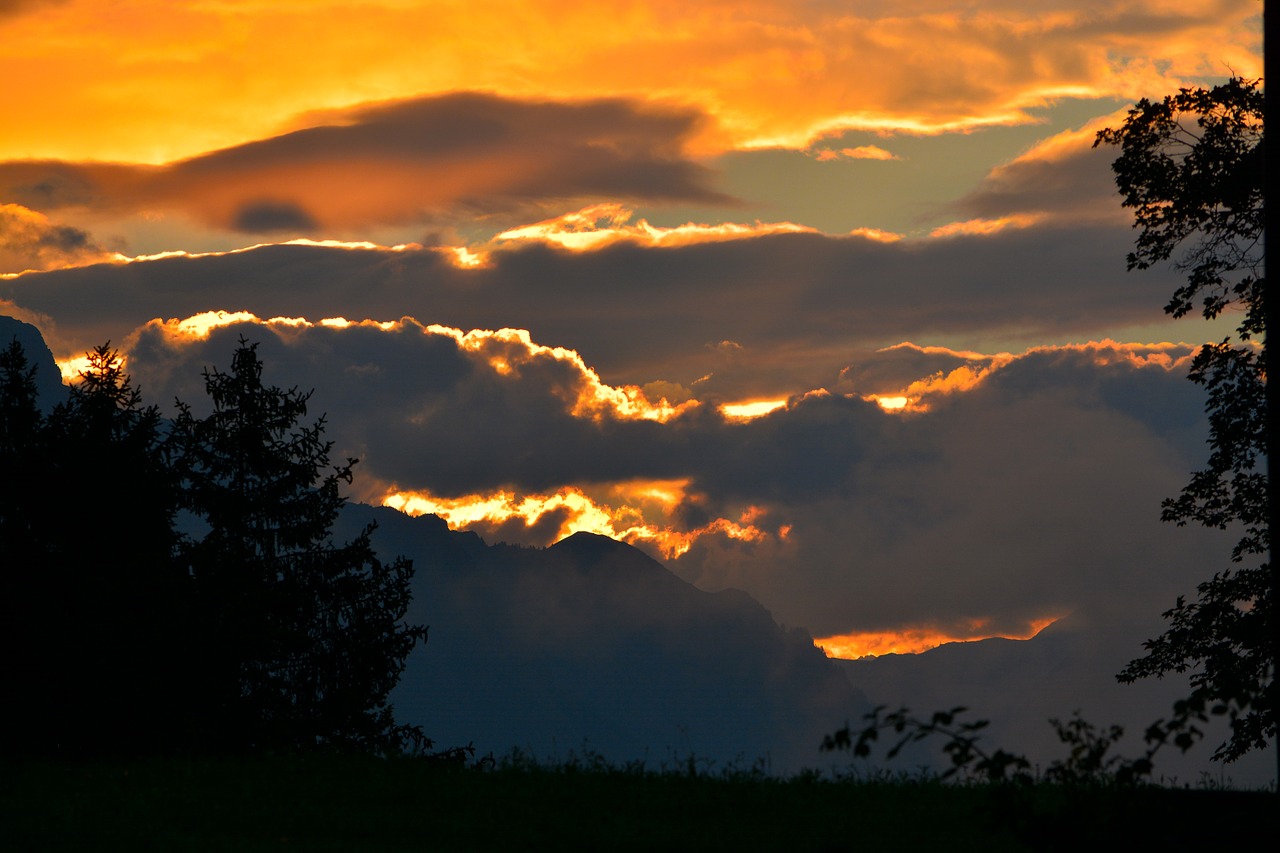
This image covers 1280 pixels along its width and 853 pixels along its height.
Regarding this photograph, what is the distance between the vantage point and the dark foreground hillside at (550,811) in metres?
11.8

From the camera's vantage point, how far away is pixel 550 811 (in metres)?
14.5

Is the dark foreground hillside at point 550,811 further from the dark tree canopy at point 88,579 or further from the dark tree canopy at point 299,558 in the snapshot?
the dark tree canopy at point 299,558

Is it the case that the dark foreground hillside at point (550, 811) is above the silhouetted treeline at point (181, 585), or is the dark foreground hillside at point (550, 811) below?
below

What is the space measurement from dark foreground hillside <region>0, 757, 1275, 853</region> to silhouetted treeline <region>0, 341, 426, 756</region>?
139 inches

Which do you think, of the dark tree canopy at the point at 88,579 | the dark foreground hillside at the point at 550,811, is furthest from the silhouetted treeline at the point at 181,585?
the dark foreground hillside at the point at 550,811

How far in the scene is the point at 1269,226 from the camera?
12.3 metres

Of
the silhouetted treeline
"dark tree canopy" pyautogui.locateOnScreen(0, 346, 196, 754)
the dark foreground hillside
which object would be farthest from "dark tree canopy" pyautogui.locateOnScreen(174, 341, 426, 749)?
the dark foreground hillside

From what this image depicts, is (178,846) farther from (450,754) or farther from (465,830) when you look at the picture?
(450,754)

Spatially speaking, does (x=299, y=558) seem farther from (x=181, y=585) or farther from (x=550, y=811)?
(x=550, y=811)

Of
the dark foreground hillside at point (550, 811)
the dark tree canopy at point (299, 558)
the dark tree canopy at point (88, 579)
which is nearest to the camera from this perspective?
the dark foreground hillside at point (550, 811)

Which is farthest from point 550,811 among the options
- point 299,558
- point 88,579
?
point 299,558

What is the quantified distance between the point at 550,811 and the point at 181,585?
14.7 meters

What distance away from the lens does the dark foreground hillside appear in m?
11.8

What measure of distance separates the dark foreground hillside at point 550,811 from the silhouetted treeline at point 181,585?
3.53 m
